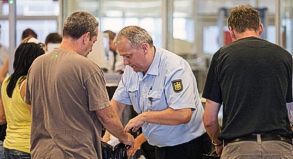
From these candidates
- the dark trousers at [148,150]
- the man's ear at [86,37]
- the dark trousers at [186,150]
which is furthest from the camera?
the dark trousers at [148,150]

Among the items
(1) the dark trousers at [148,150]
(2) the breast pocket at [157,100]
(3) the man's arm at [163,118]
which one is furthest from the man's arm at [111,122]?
(1) the dark trousers at [148,150]

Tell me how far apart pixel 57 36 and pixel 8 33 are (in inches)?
83.2

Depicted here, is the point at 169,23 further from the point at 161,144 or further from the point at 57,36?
the point at 161,144

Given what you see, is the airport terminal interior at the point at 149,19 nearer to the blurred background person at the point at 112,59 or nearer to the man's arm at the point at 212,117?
the blurred background person at the point at 112,59

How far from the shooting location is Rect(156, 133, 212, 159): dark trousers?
3510 millimetres

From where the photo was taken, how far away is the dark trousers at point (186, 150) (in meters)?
3.51

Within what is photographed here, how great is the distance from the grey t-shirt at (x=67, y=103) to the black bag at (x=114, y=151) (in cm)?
28

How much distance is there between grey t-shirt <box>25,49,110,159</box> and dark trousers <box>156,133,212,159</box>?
714 millimetres

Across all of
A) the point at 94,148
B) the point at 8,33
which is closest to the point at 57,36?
the point at 8,33

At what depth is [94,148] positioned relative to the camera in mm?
2955

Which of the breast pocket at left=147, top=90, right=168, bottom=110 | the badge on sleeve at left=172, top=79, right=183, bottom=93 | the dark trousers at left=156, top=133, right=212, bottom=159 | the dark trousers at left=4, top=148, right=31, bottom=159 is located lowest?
the dark trousers at left=4, top=148, right=31, bottom=159

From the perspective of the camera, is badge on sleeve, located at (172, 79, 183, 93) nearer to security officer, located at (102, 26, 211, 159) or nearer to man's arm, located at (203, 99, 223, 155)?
security officer, located at (102, 26, 211, 159)

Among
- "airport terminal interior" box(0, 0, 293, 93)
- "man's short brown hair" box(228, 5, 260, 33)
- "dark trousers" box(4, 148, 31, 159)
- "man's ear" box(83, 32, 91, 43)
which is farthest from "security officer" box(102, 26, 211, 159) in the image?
"airport terminal interior" box(0, 0, 293, 93)

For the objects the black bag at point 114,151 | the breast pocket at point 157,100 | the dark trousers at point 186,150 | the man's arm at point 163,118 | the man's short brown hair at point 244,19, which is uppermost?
the man's short brown hair at point 244,19
